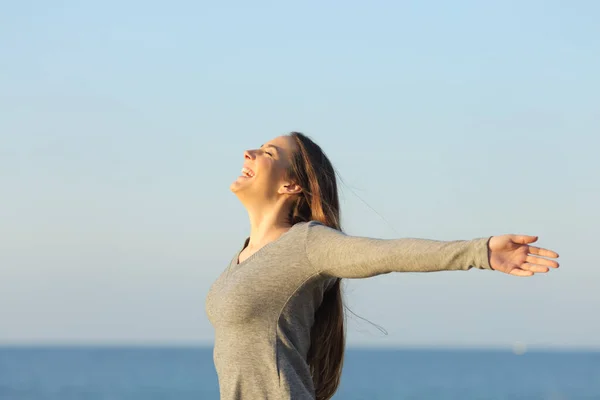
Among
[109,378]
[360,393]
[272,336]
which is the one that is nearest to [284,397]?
[272,336]

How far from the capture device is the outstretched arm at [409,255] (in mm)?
4270

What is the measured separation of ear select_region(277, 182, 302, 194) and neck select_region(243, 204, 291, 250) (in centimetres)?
8

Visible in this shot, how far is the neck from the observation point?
5605 mm

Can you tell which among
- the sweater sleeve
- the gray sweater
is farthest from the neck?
the sweater sleeve

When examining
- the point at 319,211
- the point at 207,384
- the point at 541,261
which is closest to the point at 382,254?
the point at 541,261

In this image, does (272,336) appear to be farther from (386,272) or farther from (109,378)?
(109,378)

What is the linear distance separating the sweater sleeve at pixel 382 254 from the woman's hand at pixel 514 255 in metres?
0.03

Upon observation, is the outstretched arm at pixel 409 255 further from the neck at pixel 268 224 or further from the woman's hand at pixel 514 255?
the neck at pixel 268 224

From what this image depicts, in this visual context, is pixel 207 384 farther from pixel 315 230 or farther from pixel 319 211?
pixel 315 230

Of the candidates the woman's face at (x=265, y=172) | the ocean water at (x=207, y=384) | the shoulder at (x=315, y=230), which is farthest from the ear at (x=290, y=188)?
the ocean water at (x=207, y=384)

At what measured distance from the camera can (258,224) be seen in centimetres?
570

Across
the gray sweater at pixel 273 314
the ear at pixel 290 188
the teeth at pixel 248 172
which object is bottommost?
the gray sweater at pixel 273 314

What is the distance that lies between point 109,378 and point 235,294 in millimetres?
73106

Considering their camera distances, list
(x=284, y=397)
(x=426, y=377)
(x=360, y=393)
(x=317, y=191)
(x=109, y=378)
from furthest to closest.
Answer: (x=426, y=377), (x=109, y=378), (x=360, y=393), (x=317, y=191), (x=284, y=397)
